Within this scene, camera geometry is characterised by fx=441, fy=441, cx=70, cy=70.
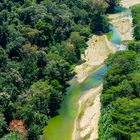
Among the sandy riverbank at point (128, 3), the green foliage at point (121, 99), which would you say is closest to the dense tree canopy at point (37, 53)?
the green foliage at point (121, 99)

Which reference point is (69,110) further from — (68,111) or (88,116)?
(88,116)

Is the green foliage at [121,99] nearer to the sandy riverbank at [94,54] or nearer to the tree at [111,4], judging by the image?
the sandy riverbank at [94,54]

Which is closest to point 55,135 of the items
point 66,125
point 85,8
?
point 66,125

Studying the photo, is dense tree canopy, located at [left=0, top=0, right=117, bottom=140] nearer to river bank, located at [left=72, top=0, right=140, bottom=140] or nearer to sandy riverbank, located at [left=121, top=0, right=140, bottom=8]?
river bank, located at [left=72, top=0, right=140, bottom=140]

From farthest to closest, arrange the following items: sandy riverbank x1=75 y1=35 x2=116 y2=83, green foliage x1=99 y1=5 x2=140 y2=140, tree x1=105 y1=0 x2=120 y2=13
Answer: tree x1=105 y1=0 x2=120 y2=13 → sandy riverbank x1=75 y1=35 x2=116 y2=83 → green foliage x1=99 y1=5 x2=140 y2=140

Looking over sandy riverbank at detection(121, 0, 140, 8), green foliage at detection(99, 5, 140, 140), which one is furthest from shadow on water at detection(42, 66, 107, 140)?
sandy riverbank at detection(121, 0, 140, 8)

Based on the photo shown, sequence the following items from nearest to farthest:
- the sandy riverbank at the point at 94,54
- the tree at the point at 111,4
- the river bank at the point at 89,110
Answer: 1. the river bank at the point at 89,110
2. the sandy riverbank at the point at 94,54
3. the tree at the point at 111,4

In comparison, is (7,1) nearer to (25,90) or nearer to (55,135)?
(25,90)
